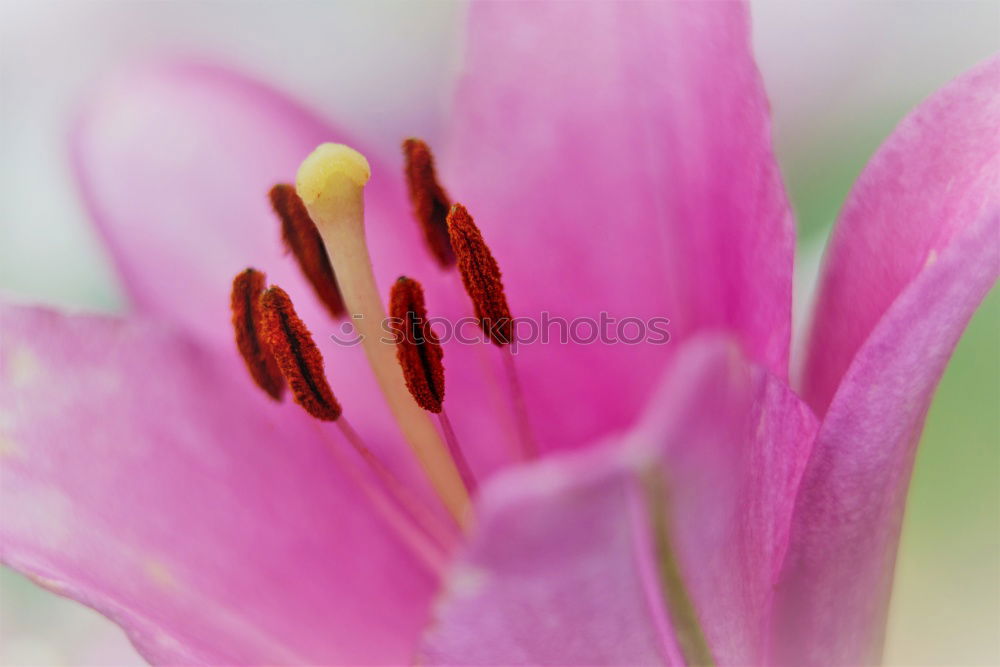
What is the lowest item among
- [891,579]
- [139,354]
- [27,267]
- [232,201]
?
[891,579]

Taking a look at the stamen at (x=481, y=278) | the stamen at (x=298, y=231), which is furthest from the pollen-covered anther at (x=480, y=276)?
the stamen at (x=298, y=231)

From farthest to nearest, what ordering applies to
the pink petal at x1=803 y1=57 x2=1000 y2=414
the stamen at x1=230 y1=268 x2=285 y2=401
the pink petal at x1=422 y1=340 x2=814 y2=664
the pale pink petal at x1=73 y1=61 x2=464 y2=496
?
the pale pink petal at x1=73 y1=61 x2=464 y2=496 → the stamen at x1=230 y1=268 x2=285 y2=401 → the pink petal at x1=803 y1=57 x2=1000 y2=414 → the pink petal at x1=422 y1=340 x2=814 y2=664

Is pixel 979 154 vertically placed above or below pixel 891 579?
above

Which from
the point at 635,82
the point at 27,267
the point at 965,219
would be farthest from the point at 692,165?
the point at 27,267

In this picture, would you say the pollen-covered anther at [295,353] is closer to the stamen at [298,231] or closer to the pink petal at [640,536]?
the stamen at [298,231]

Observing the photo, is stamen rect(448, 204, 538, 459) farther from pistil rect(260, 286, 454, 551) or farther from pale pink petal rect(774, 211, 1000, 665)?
pale pink petal rect(774, 211, 1000, 665)

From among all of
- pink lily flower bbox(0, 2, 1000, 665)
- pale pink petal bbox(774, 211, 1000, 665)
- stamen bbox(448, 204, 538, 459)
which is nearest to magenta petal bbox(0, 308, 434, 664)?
pink lily flower bbox(0, 2, 1000, 665)

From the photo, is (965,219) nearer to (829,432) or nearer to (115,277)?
(829,432)

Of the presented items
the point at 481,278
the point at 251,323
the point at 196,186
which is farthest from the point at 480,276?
the point at 196,186
